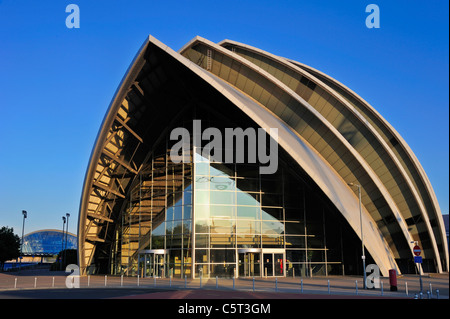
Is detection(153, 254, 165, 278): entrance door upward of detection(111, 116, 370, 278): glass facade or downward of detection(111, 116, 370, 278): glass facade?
downward

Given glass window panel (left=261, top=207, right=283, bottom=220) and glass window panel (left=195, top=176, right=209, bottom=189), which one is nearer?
glass window panel (left=195, top=176, right=209, bottom=189)

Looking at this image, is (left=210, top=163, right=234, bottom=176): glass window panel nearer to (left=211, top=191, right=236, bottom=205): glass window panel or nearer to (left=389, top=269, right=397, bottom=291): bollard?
(left=211, top=191, right=236, bottom=205): glass window panel

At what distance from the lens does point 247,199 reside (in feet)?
118

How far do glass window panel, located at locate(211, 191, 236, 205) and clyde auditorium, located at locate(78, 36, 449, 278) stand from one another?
0.28 ft

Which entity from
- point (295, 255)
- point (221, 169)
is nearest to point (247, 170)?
point (221, 169)

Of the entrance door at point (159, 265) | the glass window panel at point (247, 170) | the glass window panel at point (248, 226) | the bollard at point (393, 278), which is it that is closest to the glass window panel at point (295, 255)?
the glass window panel at point (248, 226)

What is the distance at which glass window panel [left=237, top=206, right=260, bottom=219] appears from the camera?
3541 cm

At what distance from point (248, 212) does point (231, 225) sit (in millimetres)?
1860

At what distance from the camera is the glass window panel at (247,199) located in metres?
35.8

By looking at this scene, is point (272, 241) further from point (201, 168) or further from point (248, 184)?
point (201, 168)

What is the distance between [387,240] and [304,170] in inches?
422

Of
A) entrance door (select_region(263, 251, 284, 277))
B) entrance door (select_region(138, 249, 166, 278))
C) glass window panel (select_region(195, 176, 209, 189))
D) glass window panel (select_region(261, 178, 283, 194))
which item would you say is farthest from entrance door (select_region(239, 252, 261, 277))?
entrance door (select_region(138, 249, 166, 278))
